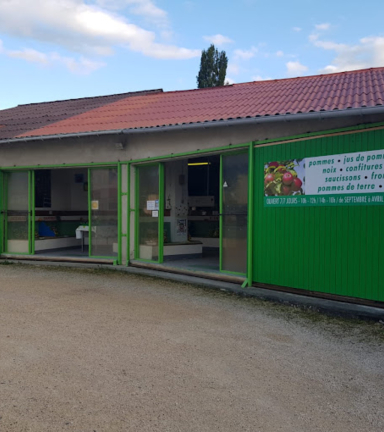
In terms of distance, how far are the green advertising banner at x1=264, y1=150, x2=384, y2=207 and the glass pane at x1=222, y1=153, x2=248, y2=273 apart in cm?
61

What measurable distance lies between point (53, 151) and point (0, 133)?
1.63 meters

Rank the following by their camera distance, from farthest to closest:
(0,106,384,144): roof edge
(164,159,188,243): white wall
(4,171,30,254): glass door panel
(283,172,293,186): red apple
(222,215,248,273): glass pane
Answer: (4,171,30,254): glass door panel < (164,159,188,243): white wall < (222,215,248,273): glass pane < (283,172,293,186): red apple < (0,106,384,144): roof edge

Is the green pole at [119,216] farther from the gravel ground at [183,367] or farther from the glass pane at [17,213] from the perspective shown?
the gravel ground at [183,367]

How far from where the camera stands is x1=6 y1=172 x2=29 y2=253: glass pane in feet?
35.1

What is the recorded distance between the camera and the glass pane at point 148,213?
9250 mm

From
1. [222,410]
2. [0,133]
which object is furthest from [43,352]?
[0,133]

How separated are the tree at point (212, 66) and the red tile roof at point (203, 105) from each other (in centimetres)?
2551

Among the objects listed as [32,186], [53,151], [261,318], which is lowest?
[261,318]

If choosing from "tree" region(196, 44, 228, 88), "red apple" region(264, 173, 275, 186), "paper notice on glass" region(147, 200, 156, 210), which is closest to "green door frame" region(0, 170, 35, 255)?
"paper notice on glass" region(147, 200, 156, 210)

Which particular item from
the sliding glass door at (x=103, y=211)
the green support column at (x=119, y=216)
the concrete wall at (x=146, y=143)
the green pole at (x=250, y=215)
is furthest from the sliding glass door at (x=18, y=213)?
the green pole at (x=250, y=215)

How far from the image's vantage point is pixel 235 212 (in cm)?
769

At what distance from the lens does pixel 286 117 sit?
6.50 m

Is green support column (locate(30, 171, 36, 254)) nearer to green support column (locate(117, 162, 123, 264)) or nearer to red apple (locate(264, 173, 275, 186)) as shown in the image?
green support column (locate(117, 162, 123, 264))

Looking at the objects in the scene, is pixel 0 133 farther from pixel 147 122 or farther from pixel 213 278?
pixel 213 278
